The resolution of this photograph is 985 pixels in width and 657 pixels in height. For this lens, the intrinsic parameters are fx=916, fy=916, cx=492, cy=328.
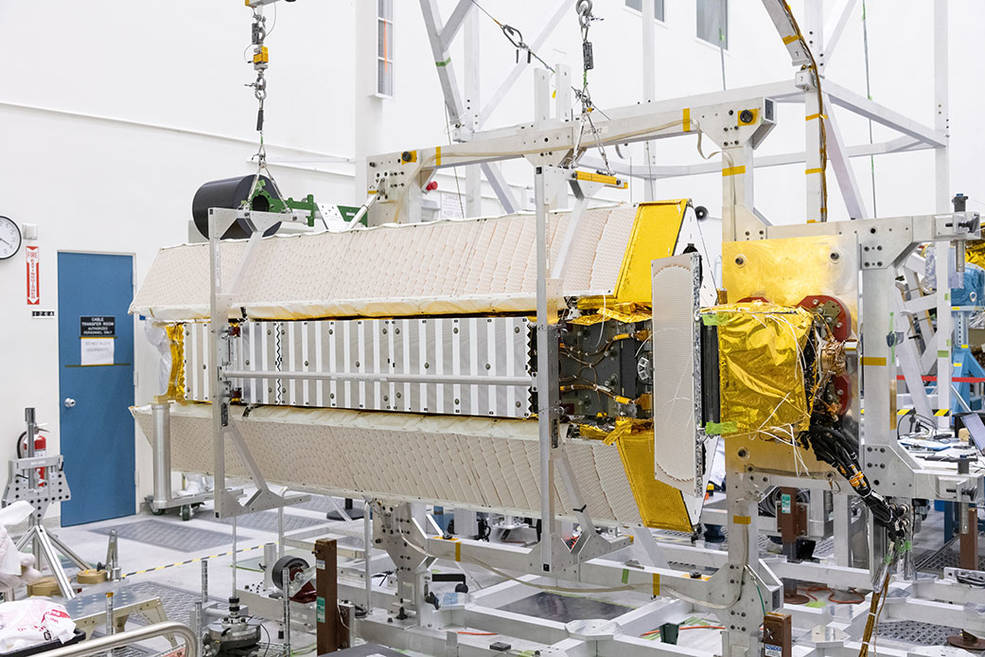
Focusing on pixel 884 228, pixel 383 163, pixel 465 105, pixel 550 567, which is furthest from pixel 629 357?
pixel 465 105

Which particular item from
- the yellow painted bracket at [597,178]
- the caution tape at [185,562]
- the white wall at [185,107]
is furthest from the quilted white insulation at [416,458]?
the white wall at [185,107]

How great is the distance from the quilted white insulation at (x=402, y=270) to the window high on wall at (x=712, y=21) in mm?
10387

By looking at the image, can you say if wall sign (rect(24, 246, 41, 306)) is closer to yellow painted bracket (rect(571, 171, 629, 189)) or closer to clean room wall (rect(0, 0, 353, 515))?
clean room wall (rect(0, 0, 353, 515))

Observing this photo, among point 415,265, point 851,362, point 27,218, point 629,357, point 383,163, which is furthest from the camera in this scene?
point 27,218

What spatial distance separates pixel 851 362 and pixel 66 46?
6868 millimetres

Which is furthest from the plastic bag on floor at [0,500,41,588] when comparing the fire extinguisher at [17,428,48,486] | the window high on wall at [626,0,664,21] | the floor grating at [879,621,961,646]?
the window high on wall at [626,0,664,21]

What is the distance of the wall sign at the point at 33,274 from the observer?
731 centimetres

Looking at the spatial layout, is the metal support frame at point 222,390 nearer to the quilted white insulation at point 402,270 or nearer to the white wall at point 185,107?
the quilted white insulation at point 402,270

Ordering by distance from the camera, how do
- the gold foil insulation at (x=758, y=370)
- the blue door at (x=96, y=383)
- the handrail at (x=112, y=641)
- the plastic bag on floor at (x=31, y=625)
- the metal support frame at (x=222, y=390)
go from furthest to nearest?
the blue door at (x=96, y=383)
the metal support frame at (x=222, y=390)
the gold foil insulation at (x=758, y=370)
the plastic bag on floor at (x=31, y=625)
the handrail at (x=112, y=641)

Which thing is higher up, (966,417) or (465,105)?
(465,105)

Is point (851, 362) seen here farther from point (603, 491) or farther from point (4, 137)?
point (4, 137)

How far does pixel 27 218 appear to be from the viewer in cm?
732

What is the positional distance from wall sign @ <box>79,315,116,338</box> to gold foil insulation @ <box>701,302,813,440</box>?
6.30 metres

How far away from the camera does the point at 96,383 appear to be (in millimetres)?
7828
